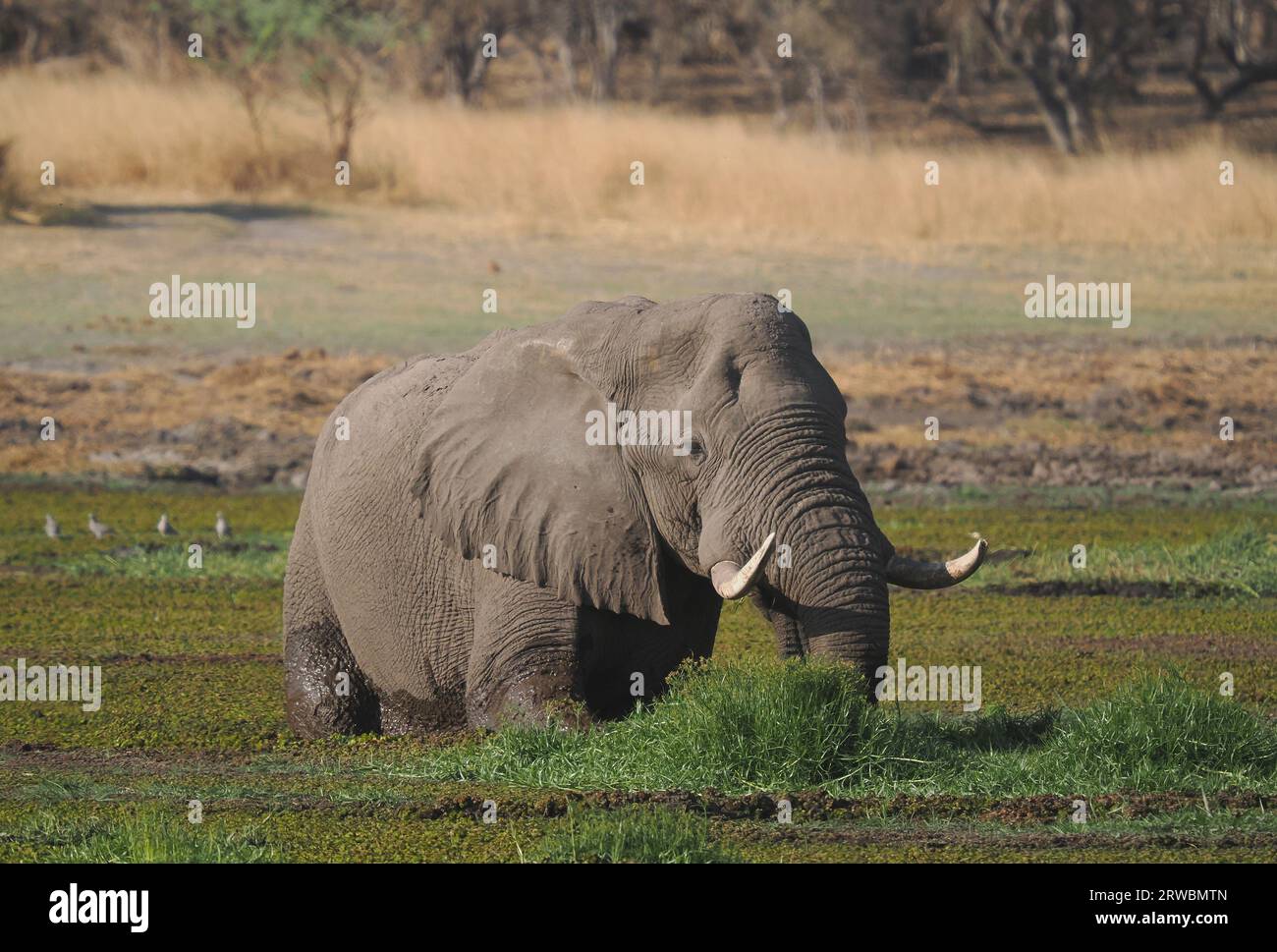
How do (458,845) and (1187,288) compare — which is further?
(1187,288)

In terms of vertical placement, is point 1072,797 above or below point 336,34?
below

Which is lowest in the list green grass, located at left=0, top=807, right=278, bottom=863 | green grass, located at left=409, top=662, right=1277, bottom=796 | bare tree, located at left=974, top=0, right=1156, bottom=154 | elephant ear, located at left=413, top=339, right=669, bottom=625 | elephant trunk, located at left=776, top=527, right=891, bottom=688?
green grass, located at left=0, top=807, right=278, bottom=863

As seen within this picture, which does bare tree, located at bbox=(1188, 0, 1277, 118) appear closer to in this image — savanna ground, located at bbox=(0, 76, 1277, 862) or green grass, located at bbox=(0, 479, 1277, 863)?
savanna ground, located at bbox=(0, 76, 1277, 862)

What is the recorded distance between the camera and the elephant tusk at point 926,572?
8.03m

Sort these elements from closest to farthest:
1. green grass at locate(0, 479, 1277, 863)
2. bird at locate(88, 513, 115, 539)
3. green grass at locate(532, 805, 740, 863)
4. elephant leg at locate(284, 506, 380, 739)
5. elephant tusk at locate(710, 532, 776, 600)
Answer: green grass at locate(532, 805, 740, 863) → elephant tusk at locate(710, 532, 776, 600) → green grass at locate(0, 479, 1277, 863) → elephant leg at locate(284, 506, 380, 739) → bird at locate(88, 513, 115, 539)

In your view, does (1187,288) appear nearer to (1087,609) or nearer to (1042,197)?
(1042,197)

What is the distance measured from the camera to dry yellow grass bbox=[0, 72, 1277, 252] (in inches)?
1086

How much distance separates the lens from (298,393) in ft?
67.2

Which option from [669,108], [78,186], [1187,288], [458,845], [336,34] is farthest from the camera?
[669,108]

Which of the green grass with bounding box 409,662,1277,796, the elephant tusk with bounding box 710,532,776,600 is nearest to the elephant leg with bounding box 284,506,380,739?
the green grass with bounding box 409,662,1277,796

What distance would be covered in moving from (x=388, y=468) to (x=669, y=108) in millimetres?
35530

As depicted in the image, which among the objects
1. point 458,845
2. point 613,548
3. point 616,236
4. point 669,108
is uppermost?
point 669,108

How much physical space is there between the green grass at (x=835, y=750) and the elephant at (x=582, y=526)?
0.58 feet

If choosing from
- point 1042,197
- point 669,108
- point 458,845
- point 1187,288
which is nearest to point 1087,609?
point 458,845
